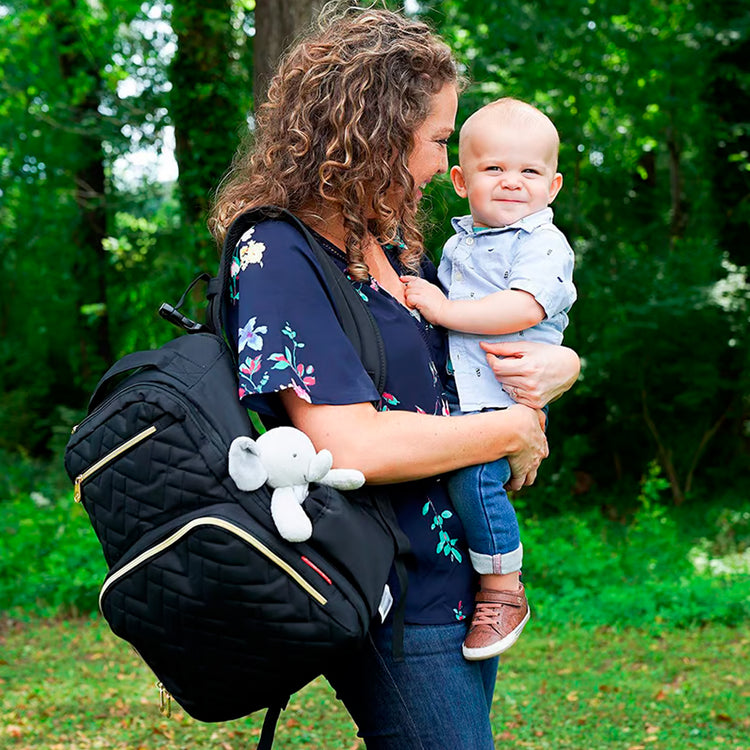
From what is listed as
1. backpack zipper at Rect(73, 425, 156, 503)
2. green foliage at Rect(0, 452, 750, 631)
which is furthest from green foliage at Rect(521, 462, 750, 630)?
backpack zipper at Rect(73, 425, 156, 503)

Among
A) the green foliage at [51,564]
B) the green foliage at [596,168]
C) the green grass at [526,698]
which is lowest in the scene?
the green foliage at [51,564]

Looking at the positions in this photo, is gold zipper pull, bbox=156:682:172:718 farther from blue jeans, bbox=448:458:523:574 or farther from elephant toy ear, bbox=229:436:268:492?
blue jeans, bbox=448:458:523:574

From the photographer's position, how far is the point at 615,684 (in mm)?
5168

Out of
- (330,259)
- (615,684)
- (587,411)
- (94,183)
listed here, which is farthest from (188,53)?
(330,259)

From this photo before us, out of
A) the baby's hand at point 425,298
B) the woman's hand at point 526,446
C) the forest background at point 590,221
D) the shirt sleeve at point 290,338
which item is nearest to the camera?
the shirt sleeve at point 290,338

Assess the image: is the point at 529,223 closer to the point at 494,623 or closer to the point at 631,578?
the point at 494,623

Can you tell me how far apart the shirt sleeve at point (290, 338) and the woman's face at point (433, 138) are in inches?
12.8

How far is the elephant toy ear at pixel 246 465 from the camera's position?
5.00 feet

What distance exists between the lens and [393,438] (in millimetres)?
1666

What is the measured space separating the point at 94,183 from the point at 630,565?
29.8ft

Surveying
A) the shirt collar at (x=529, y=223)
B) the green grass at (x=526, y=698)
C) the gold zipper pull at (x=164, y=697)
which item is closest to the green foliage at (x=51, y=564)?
the green grass at (x=526, y=698)

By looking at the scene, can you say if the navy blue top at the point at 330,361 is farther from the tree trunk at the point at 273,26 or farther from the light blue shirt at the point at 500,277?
the tree trunk at the point at 273,26

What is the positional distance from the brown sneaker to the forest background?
4.60 meters

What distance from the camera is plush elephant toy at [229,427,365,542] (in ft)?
5.00
